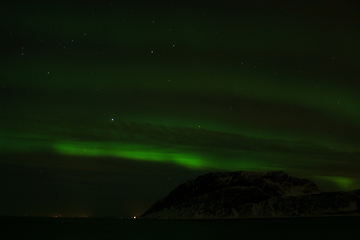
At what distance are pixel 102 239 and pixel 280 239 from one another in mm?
40662

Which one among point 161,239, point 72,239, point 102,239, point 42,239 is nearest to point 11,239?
point 42,239

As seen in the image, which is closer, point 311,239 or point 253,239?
point 311,239

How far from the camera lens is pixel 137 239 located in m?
93.6

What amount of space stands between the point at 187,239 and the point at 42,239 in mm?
34627

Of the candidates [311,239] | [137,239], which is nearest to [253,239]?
[311,239]

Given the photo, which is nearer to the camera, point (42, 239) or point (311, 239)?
point (311, 239)

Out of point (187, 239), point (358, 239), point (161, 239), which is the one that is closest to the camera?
point (358, 239)

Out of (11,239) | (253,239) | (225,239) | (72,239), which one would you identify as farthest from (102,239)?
(253,239)

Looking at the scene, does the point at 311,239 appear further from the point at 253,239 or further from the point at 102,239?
the point at 102,239

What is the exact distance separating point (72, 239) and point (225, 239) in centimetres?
3544

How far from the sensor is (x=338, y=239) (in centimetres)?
8662

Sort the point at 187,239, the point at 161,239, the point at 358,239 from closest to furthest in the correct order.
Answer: the point at 358,239 < the point at 187,239 < the point at 161,239

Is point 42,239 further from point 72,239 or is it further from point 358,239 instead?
Answer: point 358,239

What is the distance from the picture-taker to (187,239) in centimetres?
8862
